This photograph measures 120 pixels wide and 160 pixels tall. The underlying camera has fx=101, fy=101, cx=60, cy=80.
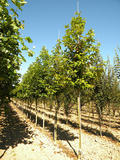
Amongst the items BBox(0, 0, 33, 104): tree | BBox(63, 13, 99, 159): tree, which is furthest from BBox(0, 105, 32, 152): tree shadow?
BBox(63, 13, 99, 159): tree

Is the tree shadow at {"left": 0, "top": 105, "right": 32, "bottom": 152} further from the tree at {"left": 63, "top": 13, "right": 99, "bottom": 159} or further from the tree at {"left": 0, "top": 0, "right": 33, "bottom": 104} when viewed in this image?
the tree at {"left": 63, "top": 13, "right": 99, "bottom": 159}

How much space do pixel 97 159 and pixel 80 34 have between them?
28.8 feet

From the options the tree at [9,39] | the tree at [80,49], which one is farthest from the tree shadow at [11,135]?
the tree at [80,49]

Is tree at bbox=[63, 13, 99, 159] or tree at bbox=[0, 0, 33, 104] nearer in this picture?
tree at bbox=[0, 0, 33, 104]

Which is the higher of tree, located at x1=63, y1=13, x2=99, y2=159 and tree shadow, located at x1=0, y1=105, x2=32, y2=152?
tree, located at x1=63, y1=13, x2=99, y2=159

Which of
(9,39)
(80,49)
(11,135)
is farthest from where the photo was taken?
(11,135)

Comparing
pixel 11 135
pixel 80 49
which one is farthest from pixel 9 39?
pixel 11 135

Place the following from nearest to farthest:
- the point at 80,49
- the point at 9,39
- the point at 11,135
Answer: the point at 9,39, the point at 80,49, the point at 11,135

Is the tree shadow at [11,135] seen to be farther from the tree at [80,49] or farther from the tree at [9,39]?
the tree at [80,49]

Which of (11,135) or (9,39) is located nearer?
(9,39)

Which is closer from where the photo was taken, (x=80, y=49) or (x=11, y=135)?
(x=80, y=49)

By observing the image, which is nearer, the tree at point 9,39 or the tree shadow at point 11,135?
the tree at point 9,39

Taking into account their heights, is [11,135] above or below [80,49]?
below

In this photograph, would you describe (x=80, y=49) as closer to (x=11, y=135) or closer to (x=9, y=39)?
(x=9, y=39)
